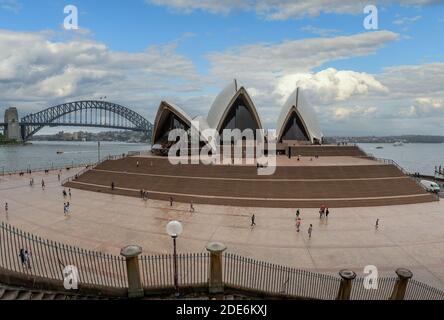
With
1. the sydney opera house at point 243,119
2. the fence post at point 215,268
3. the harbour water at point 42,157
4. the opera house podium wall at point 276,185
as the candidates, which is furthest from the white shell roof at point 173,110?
the fence post at point 215,268

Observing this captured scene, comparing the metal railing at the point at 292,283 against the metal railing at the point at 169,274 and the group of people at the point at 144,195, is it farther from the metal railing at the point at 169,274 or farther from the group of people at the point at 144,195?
the group of people at the point at 144,195

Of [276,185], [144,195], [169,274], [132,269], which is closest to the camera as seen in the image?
[132,269]

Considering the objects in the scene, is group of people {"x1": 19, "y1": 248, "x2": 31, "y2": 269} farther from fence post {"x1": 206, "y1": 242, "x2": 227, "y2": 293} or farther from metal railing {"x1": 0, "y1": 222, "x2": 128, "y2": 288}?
fence post {"x1": 206, "y1": 242, "x2": 227, "y2": 293}

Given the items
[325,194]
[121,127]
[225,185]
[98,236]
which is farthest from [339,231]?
[121,127]

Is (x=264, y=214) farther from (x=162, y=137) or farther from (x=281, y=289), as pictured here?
(x=162, y=137)

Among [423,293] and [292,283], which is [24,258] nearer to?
[292,283]

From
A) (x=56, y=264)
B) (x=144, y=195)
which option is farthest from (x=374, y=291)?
(x=144, y=195)

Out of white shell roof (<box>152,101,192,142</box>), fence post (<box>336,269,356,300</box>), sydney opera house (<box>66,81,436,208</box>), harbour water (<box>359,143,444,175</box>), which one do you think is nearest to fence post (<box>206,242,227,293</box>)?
fence post (<box>336,269,356,300</box>)
